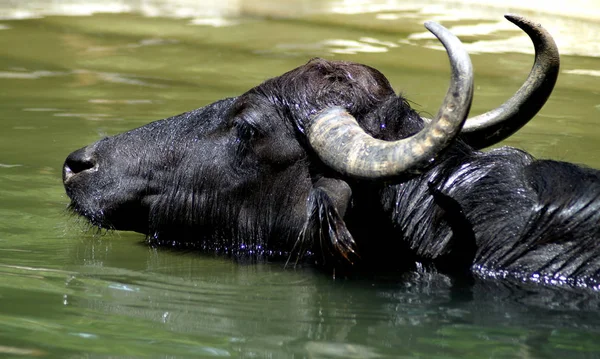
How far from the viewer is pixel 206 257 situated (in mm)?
7500

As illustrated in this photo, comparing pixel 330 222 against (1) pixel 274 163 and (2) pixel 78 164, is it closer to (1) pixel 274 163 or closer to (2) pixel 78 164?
(1) pixel 274 163

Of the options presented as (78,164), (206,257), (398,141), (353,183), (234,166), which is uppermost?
(398,141)

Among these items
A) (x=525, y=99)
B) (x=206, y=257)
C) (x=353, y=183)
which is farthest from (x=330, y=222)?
(x=525, y=99)

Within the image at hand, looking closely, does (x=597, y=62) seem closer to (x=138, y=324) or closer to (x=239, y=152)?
(x=239, y=152)

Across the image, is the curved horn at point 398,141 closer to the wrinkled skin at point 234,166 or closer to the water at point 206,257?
the wrinkled skin at point 234,166

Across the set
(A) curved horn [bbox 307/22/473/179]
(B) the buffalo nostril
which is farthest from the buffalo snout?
(A) curved horn [bbox 307/22/473/179]

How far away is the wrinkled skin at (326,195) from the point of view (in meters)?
6.57

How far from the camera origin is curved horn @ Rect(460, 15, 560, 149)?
6891mm

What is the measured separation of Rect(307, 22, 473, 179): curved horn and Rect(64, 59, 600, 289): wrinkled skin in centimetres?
13

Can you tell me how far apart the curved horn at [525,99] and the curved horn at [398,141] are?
1.02m

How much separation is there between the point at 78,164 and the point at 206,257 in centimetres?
110

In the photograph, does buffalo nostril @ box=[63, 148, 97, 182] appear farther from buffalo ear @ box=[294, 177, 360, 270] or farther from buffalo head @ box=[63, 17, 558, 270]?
buffalo ear @ box=[294, 177, 360, 270]

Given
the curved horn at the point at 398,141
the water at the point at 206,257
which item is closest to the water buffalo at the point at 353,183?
the curved horn at the point at 398,141

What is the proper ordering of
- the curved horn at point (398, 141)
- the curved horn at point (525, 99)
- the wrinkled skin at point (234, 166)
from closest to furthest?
the curved horn at point (398, 141)
the curved horn at point (525, 99)
the wrinkled skin at point (234, 166)
